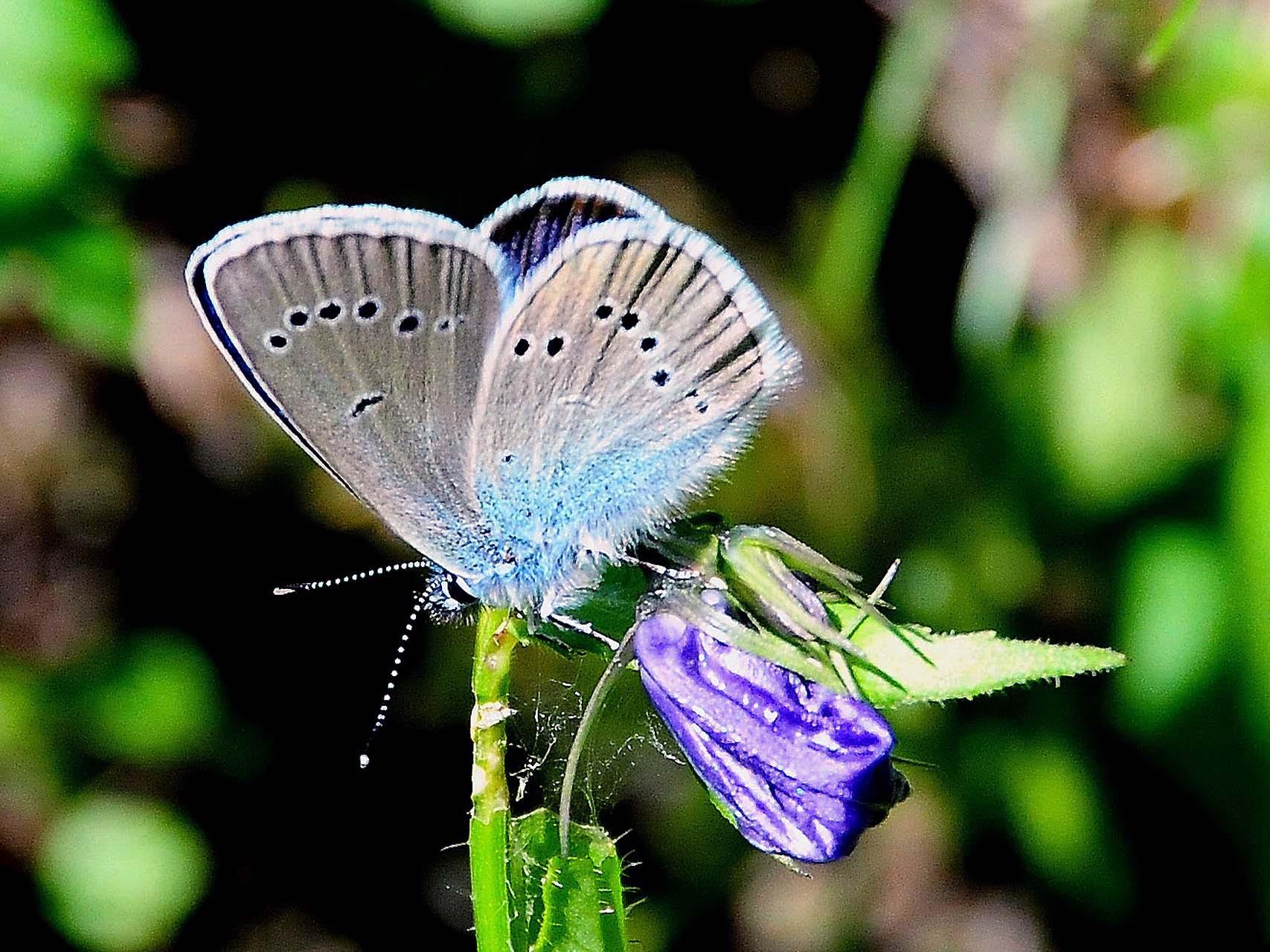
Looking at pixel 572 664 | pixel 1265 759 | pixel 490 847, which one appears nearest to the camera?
pixel 490 847

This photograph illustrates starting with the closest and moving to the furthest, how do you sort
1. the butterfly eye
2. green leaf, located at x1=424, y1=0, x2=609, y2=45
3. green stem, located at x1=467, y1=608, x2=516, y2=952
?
1. green stem, located at x1=467, y1=608, x2=516, y2=952
2. the butterfly eye
3. green leaf, located at x1=424, y1=0, x2=609, y2=45

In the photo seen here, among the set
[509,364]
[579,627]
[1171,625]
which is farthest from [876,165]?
[579,627]

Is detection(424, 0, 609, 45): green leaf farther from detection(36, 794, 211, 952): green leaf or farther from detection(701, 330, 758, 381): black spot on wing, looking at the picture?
detection(36, 794, 211, 952): green leaf

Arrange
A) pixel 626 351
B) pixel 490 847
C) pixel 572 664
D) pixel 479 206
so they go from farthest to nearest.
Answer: pixel 479 206 → pixel 572 664 → pixel 626 351 → pixel 490 847

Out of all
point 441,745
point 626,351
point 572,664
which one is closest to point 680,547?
point 626,351

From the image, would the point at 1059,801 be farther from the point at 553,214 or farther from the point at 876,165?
the point at 553,214

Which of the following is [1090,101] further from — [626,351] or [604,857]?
[604,857]

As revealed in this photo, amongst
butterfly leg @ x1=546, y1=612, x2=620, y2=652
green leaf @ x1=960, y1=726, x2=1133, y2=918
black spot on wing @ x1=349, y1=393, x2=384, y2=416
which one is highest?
black spot on wing @ x1=349, y1=393, x2=384, y2=416

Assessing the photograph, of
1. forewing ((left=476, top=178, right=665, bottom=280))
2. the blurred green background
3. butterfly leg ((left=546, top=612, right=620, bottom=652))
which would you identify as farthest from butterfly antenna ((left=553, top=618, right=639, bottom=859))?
the blurred green background
